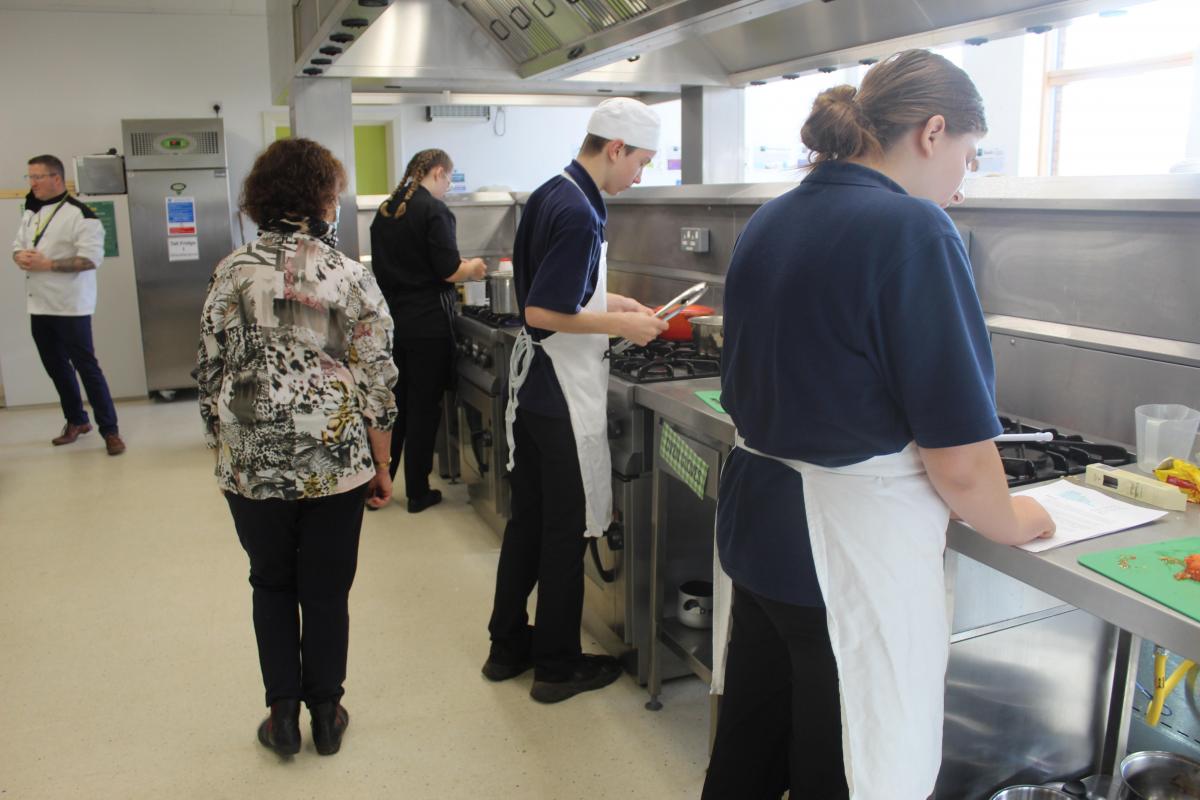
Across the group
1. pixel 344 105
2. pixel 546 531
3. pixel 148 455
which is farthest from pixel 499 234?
pixel 546 531

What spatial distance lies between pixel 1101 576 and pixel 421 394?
3.18 meters

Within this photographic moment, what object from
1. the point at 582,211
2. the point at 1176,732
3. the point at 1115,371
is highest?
the point at 582,211

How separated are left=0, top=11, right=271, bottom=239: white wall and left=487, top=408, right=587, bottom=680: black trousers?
5.19 metres

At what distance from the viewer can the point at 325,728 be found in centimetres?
237

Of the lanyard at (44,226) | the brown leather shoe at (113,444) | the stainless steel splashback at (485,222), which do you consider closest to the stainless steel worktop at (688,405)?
the stainless steel splashback at (485,222)

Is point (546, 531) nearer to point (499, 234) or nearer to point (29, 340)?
point (499, 234)

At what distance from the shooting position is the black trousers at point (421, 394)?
4.04 meters

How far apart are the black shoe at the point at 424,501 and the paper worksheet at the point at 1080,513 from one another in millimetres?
3022

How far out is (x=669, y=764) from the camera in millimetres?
2328

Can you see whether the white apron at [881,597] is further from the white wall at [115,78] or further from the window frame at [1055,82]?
the white wall at [115,78]

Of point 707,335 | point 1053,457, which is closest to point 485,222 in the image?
point 707,335

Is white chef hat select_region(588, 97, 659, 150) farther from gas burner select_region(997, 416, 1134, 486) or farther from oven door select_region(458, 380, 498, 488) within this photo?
oven door select_region(458, 380, 498, 488)

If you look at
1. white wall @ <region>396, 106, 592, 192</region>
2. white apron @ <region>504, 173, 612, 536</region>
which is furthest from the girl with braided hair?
white wall @ <region>396, 106, 592, 192</region>

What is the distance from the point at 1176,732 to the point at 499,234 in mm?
3726
